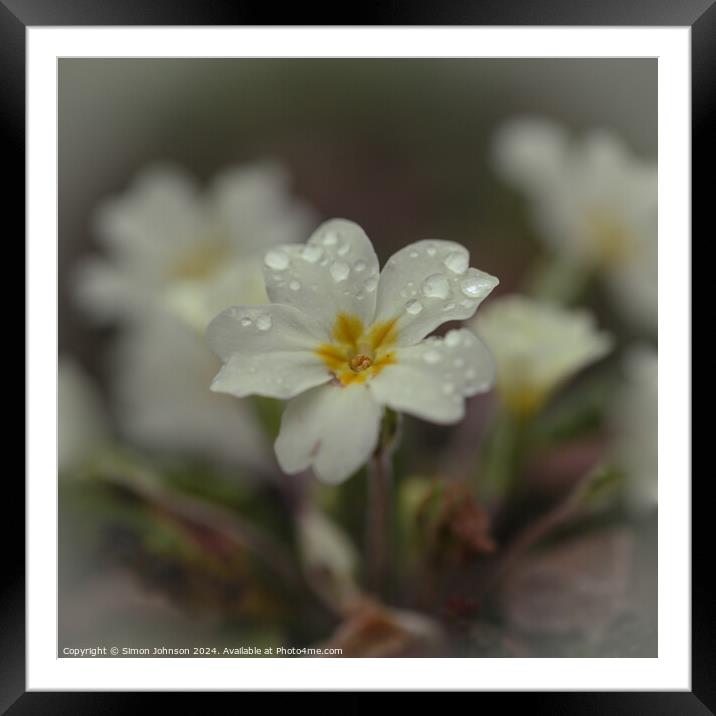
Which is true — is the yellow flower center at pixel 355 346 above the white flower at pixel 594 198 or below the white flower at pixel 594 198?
below

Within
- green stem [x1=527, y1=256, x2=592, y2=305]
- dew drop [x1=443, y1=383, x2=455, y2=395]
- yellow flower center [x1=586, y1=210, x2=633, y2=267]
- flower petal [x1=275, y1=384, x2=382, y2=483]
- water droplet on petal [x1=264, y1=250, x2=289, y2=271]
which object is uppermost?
yellow flower center [x1=586, y1=210, x2=633, y2=267]

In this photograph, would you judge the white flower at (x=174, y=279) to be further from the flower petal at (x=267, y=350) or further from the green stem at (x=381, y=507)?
the flower petal at (x=267, y=350)

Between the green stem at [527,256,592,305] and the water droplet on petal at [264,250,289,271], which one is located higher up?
the green stem at [527,256,592,305]

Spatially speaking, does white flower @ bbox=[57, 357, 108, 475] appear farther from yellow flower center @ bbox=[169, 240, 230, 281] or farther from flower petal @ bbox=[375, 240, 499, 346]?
flower petal @ bbox=[375, 240, 499, 346]

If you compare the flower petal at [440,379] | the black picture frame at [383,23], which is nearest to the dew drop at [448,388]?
the flower petal at [440,379]

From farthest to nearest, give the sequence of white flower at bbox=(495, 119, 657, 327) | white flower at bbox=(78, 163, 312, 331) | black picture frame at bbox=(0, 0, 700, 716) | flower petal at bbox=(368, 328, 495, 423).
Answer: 1. white flower at bbox=(78, 163, 312, 331)
2. white flower at bbox=(495, 119, 657, 327)
3. black picture frame at bbox=(0, 0, 700, 716)
4. flower petal at bbox=(368, 328, 495, 423)

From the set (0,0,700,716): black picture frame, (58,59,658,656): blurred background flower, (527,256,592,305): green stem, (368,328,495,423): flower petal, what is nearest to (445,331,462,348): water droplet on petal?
(368,328,495,423): flower petal

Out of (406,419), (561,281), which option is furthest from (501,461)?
(561,281)
